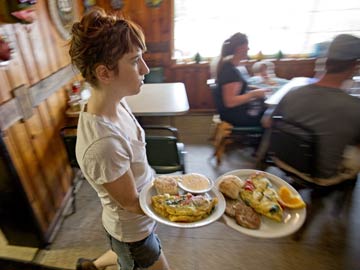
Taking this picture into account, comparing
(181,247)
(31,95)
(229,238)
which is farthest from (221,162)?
(31,95)

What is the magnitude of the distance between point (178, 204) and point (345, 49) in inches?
54.8

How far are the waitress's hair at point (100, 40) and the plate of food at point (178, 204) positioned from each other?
458 mm

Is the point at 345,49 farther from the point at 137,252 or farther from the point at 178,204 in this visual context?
the point at 137,252

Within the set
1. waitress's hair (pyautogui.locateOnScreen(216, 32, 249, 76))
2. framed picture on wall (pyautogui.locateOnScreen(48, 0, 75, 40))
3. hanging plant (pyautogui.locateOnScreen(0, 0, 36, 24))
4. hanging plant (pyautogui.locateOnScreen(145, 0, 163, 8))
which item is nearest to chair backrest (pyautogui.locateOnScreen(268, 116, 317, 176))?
waitress's hair (pyautogui.locateOnScreen(216, 32, 249, 76))

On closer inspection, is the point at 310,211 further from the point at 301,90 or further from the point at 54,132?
the point at 54,132

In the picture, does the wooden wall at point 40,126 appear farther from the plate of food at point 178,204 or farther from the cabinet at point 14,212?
the plate of food at point 178,204

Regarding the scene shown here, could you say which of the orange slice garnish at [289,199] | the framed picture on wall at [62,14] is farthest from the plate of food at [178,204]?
the framed picture on wall at [62,14]

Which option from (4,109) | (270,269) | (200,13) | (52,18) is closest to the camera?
(4,109)

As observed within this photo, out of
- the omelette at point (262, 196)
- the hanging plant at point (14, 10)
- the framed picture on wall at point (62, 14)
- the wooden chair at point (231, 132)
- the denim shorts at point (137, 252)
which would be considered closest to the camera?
the omelette at point (262, 196)

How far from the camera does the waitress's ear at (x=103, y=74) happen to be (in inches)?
28.2

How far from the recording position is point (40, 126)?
169cm

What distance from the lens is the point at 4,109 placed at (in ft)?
4.29

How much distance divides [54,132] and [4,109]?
1.93ft

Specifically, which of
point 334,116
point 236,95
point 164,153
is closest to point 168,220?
point 164,153
